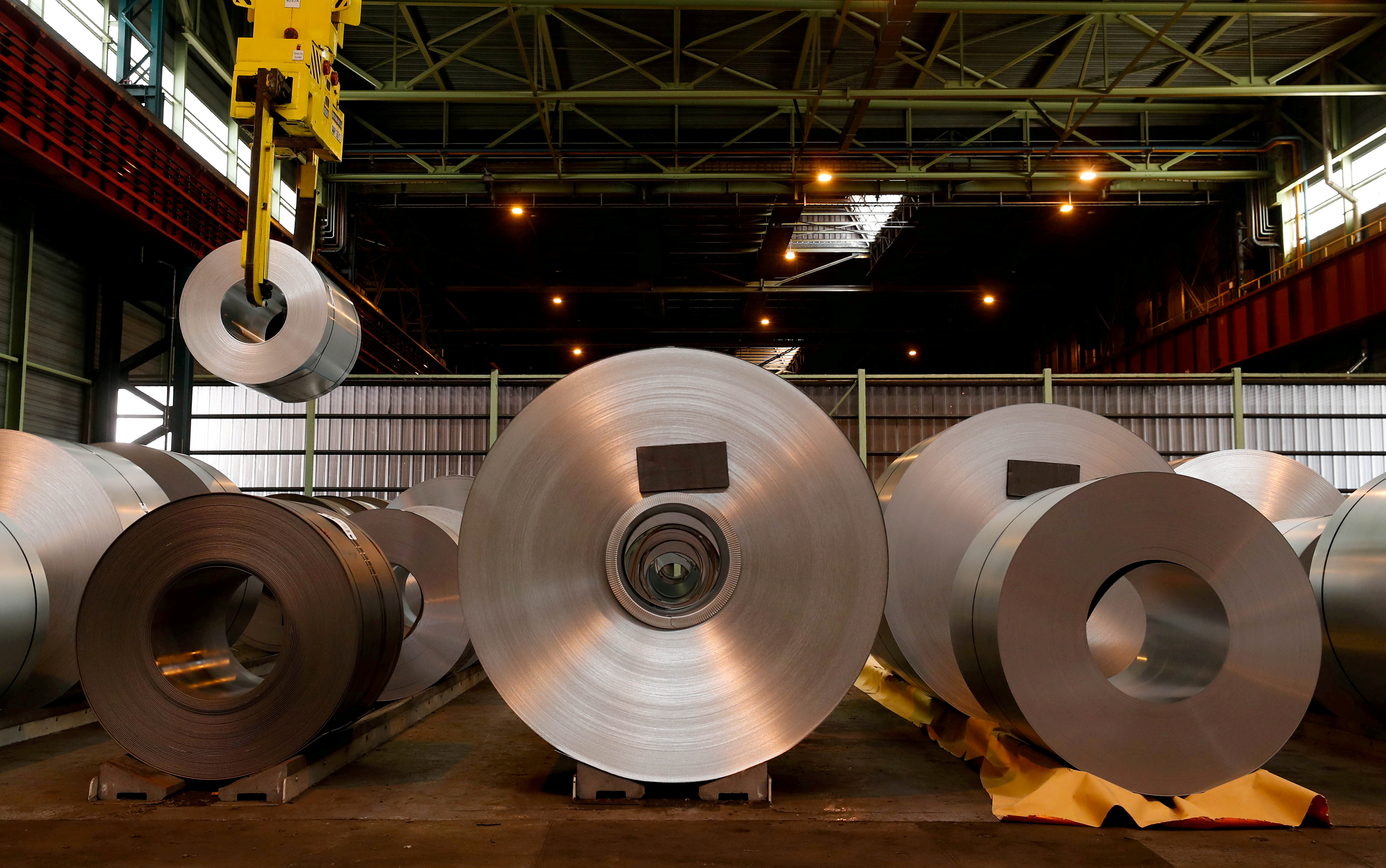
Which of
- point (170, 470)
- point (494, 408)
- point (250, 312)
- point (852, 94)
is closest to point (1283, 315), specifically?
point (852, 94)

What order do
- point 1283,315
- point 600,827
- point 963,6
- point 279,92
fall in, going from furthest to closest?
point 1283,315, point 963,6, point 279,92, point 600,827

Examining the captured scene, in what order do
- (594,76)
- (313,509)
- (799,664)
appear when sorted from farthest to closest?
(594,76), (313,509), (799,664)

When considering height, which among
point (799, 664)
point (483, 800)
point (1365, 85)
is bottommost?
point (483, 800)

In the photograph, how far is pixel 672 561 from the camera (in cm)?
442

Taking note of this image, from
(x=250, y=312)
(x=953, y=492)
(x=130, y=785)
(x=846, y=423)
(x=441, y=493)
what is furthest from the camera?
(x=846, y=423)

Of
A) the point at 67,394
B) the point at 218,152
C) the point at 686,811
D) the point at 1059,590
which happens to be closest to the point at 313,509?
the point at 686,811

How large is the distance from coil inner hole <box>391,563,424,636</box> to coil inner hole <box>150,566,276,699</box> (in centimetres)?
164

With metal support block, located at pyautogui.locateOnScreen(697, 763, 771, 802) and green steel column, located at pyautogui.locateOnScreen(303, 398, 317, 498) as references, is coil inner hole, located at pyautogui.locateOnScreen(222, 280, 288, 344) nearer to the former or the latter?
metal support block, located at pyautogui.locateOnScreen(697, 763, 771, 802)

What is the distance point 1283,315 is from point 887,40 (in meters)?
9.59

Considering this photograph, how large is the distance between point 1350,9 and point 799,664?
49.2 feet

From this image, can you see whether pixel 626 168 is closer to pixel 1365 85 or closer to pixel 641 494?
pixel 1365 85

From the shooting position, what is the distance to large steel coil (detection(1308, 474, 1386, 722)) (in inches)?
204

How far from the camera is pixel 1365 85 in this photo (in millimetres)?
14844

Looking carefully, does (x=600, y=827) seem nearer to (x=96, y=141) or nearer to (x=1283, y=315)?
(x=96, y=141)
